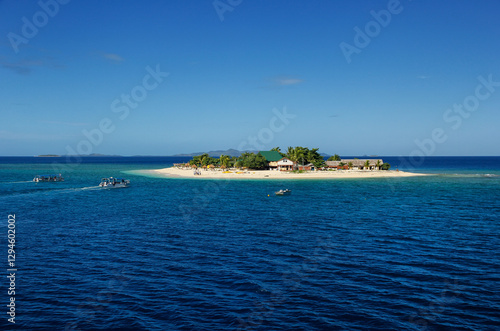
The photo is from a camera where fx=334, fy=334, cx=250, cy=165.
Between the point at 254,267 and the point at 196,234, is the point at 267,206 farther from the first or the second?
the point at 254,267

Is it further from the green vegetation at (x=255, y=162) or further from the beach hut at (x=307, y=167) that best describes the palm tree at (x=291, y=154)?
the green vegetation at (x=255, y=162)

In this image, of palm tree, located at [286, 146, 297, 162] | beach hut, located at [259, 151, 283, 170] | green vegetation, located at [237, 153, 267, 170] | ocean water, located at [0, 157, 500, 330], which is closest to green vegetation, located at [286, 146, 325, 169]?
palm tree, located at [286, 146, 297, 162]

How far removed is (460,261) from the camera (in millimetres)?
29062

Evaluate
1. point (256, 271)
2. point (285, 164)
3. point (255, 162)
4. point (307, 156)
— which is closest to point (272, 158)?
point (285, 164)

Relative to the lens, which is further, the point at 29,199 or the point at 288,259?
the point at 29,199

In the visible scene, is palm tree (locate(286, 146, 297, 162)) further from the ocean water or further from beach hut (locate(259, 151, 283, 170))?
the ocean water

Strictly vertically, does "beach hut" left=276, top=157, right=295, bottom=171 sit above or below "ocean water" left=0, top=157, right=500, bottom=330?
A: above

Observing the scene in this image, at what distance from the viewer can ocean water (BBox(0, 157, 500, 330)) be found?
64.6 ft

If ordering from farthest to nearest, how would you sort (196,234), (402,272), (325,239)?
1. (196,234)
2. (325,239)
3. (402,272)

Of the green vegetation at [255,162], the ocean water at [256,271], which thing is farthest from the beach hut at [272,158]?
the ocean water at [256,271]

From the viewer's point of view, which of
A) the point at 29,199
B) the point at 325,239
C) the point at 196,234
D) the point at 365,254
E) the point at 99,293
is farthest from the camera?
the point at 29,199

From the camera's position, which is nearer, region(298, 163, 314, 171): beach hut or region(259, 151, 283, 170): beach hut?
region(298, 163, 314, 171): beach hut

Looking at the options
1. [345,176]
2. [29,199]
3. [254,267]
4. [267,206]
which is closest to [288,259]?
[254,267]

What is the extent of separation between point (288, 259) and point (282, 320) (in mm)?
10616
